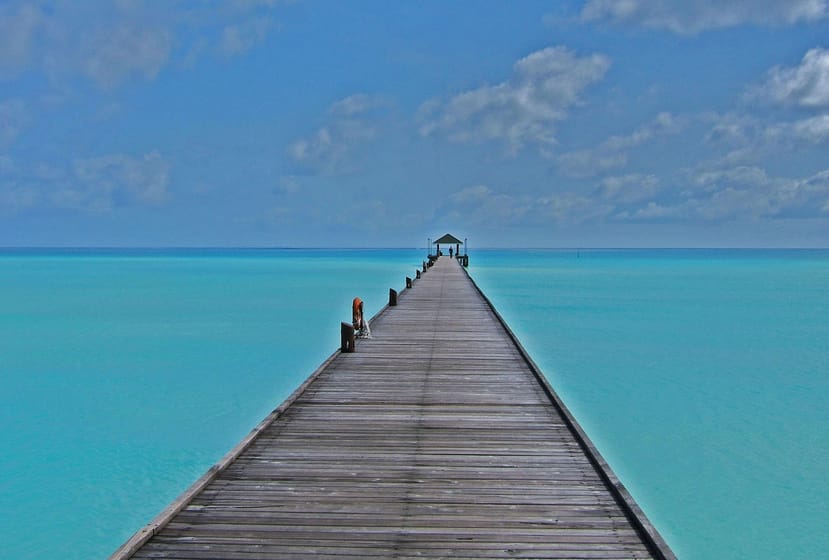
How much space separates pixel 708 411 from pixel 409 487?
11.9 metres

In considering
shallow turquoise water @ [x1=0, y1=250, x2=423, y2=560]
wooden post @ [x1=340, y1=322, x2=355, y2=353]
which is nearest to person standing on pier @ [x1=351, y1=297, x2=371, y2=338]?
wooden post @ [x1=340, y1=322, x2=355, y2=353]

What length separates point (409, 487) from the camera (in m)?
5.68

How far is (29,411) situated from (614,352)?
18.2 m

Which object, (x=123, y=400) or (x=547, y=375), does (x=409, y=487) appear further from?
(x=547, y=375)

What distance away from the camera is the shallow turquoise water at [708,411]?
30.5 feet

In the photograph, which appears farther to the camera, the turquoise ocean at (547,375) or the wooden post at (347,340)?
the wooden post at (347,340)

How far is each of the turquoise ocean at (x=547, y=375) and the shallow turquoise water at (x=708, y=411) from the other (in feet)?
0.15

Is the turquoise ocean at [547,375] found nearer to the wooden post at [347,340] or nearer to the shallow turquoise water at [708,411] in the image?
the shallow turquoise water at [708,411]

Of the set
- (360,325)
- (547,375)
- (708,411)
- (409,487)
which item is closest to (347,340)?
(360,325)

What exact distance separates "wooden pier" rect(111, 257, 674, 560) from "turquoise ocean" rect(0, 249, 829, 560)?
342cm

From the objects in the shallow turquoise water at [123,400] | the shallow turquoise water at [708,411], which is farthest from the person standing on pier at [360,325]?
the shallow turquoise water at [708,411]

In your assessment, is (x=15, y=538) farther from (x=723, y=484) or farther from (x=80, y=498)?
(x=723, y=484)

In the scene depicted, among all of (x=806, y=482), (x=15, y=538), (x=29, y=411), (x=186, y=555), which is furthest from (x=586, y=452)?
(x=29, y=411)

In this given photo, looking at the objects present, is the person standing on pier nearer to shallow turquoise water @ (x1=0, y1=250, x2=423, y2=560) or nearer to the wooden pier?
shallow turquoise water @ (x1=0, y1=250, x2=423, y2=560)
